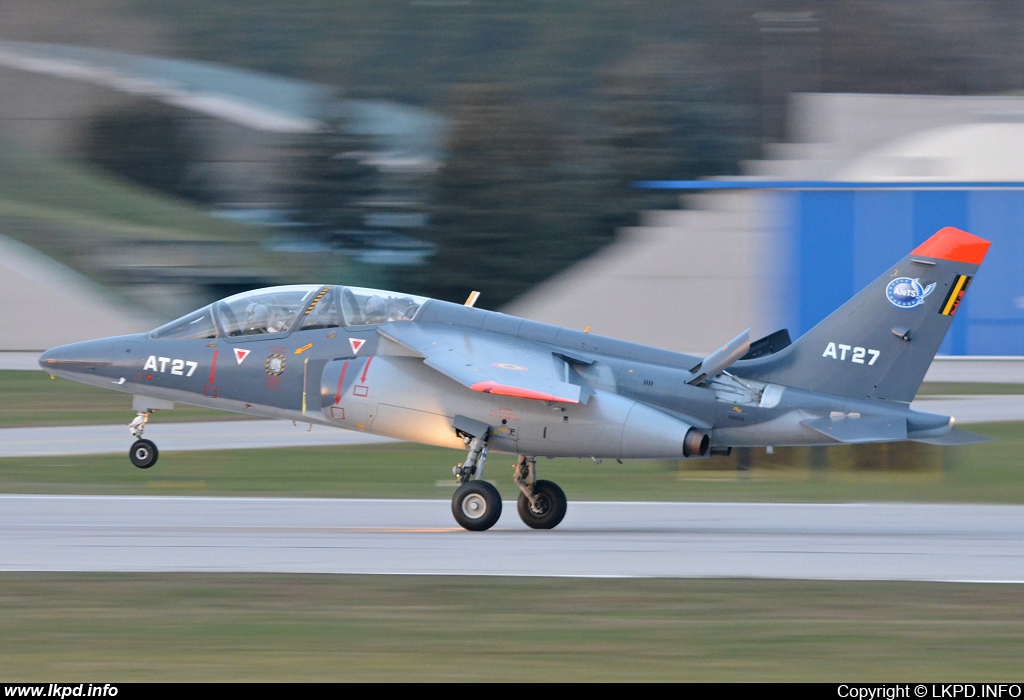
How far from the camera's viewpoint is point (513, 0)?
80.2 metres

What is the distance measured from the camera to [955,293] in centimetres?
1429

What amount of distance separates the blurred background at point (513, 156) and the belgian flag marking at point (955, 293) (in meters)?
21.8

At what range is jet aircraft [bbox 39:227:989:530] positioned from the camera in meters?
14.4

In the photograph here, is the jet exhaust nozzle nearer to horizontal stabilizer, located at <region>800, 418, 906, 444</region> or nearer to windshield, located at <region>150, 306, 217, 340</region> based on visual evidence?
horizontal stabilizer, located at <region>800, 418, 906, 444</region>

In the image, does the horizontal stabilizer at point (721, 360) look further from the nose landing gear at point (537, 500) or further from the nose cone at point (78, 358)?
the nose cone at point (78, 358)

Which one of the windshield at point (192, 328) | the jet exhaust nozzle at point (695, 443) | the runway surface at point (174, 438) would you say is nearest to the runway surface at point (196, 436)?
the runway surface at point (174, 438)

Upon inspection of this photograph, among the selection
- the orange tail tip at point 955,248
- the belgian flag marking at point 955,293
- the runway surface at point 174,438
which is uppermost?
the runway surface at point 174,438

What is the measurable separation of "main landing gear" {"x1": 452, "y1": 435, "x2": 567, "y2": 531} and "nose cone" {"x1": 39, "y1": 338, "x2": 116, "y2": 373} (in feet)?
14.2

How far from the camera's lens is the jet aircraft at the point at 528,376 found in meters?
14.4

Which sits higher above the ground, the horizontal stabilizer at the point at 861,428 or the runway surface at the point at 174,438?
the runway surface at the point at 174,438

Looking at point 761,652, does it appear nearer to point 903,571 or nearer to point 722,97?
point 903,571

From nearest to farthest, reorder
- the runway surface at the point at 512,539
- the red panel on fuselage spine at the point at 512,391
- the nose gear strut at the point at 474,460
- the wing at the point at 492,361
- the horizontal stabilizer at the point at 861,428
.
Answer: the runway surface at the point at 512,539, the red panel on fuselage spine at the point at 512,391, the wing at the point at 492,361, the horizontal stabilizer at the point at 861,428, the nose gear strut at the point at 474,460

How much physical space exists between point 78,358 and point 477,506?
4.99 meters

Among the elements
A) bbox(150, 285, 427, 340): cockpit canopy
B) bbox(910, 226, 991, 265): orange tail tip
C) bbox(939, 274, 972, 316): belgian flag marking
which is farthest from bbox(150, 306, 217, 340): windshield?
bbox(939, 274, 972, 316): belgian flag marking
